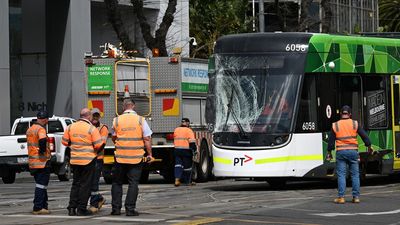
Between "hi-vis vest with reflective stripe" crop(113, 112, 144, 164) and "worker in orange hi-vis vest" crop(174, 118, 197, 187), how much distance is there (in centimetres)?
888

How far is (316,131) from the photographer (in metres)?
20.8

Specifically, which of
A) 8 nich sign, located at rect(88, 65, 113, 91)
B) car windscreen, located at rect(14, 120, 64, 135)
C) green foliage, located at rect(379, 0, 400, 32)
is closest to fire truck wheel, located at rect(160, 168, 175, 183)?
8 nich sign, located at rect(88, 65, 113, 91)

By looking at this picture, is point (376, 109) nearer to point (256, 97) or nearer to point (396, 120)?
→ point (396, 120)

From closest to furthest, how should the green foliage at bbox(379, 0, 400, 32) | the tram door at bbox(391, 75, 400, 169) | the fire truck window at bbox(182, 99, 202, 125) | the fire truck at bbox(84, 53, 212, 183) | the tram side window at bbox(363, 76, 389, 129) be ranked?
the tram side window at bbox(363, 76, 389, 129) < the tram door at bbox(391, 75, 400, 169) < the fire truck at bbox(84, 53, 212, 183) < the fire truck window at bbox(182, 99, 202, 125) < the green foliage at bbox(379, 0, 400, 32)

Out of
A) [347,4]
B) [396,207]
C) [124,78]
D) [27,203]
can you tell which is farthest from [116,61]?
[347,4]

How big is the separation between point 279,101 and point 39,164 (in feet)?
21.2

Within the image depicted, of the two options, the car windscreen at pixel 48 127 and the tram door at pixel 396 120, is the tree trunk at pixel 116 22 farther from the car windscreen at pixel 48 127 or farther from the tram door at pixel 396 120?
the tram door at pixel 396 120

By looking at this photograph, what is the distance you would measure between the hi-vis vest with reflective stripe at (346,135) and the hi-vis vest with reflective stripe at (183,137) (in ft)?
22.3

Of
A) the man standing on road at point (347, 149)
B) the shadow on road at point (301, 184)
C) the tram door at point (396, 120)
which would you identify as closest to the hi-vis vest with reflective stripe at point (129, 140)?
the man standing on road at point (347, 149)

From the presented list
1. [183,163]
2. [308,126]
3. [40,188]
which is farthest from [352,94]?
[40,188]

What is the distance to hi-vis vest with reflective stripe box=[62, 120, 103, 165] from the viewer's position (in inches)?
598

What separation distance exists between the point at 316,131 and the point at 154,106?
569cm

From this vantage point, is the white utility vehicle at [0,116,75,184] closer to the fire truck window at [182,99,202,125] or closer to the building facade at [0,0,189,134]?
the fire truck window at [182,99,202,125]

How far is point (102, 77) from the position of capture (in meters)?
25.1
